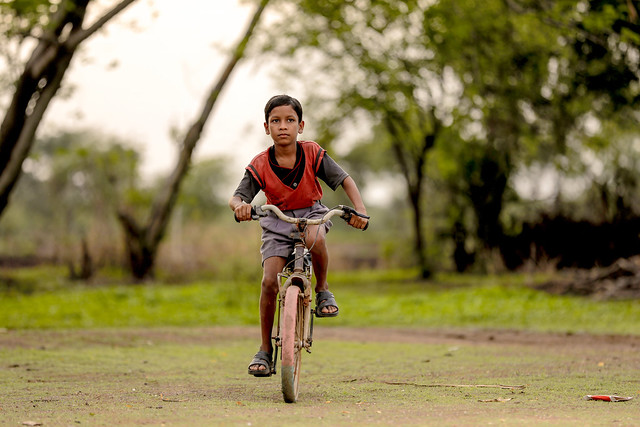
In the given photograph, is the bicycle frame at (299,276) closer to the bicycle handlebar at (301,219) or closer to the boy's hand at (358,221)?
the bicycle handlebar at (301,219)

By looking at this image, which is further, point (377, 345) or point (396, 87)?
point (396, 87)

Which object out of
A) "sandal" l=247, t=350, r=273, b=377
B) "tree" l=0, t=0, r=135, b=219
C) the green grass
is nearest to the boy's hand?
"sandal" l=247, t=350, r=273, b=377

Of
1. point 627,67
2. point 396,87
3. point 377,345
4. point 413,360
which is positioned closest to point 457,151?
point 396,87

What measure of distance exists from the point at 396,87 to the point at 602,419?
2117cm

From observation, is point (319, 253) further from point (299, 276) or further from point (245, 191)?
point (245, 191)

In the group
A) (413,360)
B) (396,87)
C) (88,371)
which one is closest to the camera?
(88,371)

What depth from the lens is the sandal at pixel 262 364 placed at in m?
6.03

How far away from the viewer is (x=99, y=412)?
5234 millimetres

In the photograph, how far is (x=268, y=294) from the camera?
6.15 meters

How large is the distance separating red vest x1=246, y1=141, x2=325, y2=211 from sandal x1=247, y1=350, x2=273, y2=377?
3.55ft

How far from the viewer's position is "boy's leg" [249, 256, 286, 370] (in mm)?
6055

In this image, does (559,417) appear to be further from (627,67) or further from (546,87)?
(546,87)

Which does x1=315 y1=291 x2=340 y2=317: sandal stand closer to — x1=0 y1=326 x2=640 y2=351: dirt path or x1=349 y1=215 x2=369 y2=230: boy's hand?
x1=349 y1=215 x2=369 y2=230: boy's hand

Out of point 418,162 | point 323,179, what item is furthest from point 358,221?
point 418,162
